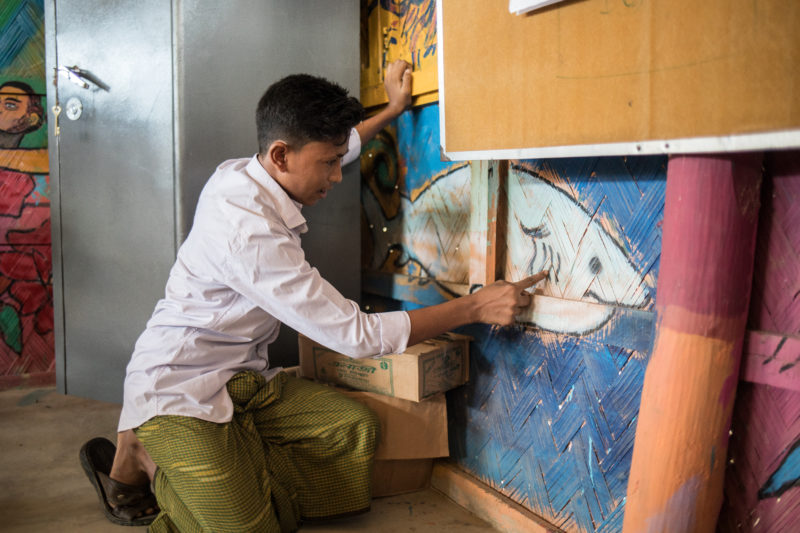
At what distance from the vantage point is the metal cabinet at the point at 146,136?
7.58ft

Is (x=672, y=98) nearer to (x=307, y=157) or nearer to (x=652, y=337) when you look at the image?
(x=652, y=337)

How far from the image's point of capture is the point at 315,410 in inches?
77.0

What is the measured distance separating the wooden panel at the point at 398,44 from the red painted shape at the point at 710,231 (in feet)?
3.75

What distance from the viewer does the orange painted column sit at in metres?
1.20

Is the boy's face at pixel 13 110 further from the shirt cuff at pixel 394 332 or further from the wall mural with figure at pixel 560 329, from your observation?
the shirt cuff at pixel 394 332

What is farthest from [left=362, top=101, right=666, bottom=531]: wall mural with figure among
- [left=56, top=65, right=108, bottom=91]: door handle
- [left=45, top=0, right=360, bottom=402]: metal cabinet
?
[left=56, top=65, right=108, bottom=91]: door handle

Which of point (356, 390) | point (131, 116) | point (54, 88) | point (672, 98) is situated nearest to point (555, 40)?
point (672, 98)

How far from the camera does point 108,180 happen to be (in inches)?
103

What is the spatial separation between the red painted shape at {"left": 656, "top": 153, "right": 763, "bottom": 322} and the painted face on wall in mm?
3439

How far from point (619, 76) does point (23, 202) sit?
3.35 m

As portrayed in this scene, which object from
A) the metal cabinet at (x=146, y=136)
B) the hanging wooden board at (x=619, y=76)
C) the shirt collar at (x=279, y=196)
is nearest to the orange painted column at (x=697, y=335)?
the hanging wooden board at (x=619, y=76)

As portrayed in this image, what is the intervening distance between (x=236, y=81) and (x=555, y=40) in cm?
146

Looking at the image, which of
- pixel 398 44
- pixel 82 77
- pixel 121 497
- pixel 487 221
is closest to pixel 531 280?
pixel 487 221

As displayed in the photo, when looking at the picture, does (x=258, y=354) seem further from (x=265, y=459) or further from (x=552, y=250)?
(x=552, y=250)
